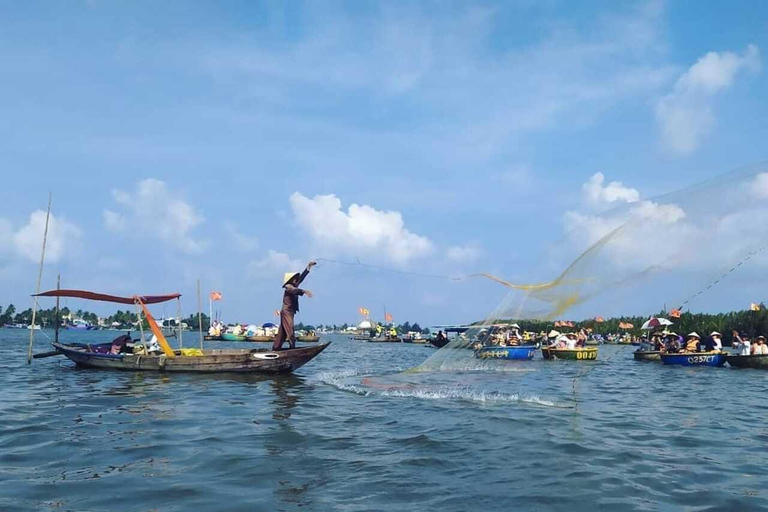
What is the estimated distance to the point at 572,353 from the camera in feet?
149

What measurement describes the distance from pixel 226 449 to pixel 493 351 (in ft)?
107

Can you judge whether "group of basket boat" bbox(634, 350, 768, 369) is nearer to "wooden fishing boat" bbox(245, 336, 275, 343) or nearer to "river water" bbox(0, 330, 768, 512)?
"river water" bbox(0, 330, 768, 512)

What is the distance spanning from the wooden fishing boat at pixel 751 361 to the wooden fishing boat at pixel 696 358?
2.89 feet

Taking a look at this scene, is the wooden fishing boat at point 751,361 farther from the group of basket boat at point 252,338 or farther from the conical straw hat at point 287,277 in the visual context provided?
the group of basket boat at point 252,338

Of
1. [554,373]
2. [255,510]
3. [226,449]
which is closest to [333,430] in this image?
[226,449]

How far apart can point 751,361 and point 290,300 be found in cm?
3015

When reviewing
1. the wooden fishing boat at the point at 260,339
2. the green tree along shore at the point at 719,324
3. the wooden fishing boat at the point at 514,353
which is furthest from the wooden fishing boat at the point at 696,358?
the wooden fishing boat at the point at 260,339

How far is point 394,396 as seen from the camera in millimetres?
19781

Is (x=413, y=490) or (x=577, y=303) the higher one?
(x=577, y=303)

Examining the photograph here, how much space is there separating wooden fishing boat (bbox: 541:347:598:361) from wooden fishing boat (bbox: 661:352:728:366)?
5181 mm

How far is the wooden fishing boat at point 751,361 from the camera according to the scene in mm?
→ 36062

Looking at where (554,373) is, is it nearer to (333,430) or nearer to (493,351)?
(493,351)

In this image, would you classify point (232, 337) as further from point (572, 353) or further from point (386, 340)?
point (572, 353)

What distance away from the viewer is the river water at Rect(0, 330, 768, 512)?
8.55m
